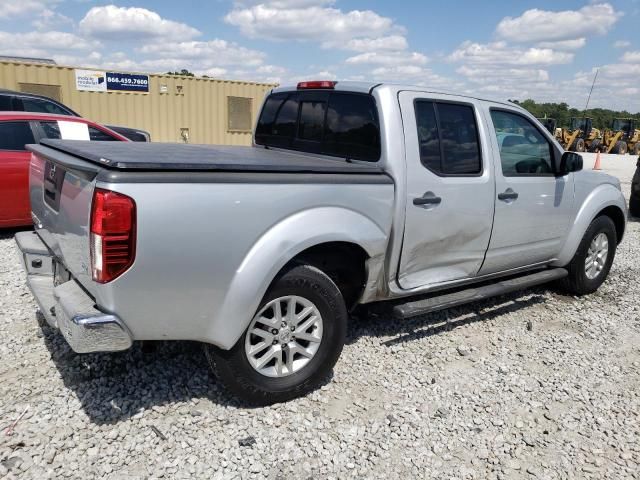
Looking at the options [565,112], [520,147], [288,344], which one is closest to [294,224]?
[288,344]

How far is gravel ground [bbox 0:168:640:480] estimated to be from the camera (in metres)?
2.76

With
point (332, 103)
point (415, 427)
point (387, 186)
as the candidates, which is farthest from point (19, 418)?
point (332, 103)

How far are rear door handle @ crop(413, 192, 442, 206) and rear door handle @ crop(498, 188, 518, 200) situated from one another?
73cm

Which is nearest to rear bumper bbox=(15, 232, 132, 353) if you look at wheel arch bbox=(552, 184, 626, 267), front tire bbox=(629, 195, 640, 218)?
wheel arch bbox=(552, 184, 626, 267)

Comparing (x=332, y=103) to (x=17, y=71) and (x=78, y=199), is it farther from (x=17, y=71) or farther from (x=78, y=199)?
(x=17, y=71)

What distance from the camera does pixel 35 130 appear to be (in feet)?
22.4

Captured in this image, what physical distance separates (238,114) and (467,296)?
51.0 feet

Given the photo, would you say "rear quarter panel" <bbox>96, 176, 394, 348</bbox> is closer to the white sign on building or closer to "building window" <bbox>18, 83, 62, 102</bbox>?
"building window" <bbox>18, 83, 62, 102</bbox>

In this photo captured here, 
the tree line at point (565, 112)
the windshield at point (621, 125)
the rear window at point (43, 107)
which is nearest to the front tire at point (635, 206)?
the rear window at point (43, 107)

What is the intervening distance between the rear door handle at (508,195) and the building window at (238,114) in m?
15.2

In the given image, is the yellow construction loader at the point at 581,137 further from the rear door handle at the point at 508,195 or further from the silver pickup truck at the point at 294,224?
the rear door handle at the point at 508,195

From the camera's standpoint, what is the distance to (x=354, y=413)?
324 centimetres

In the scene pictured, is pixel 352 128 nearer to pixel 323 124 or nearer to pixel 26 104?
pixel 323 124

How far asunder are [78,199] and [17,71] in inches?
562
